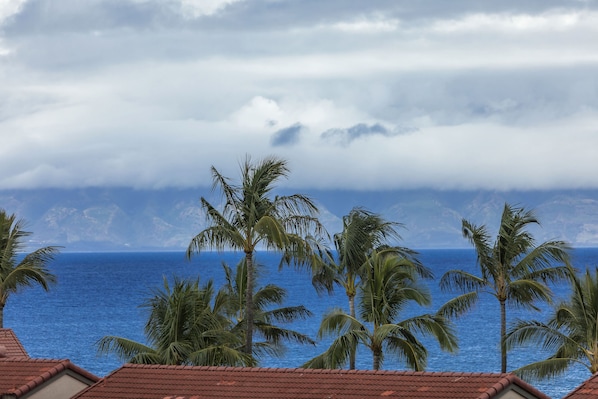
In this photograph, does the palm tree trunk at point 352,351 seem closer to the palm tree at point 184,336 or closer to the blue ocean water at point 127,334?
the palm tree at point 184,336

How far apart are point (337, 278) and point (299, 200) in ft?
23.0

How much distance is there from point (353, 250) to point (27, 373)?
1892 centimetres

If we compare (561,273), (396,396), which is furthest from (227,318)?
(396,396)

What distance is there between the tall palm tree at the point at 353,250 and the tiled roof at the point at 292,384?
1645cm

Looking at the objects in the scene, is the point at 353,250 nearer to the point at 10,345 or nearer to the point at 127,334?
the point at 10,345

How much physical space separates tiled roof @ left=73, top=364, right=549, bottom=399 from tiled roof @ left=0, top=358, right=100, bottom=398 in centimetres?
149

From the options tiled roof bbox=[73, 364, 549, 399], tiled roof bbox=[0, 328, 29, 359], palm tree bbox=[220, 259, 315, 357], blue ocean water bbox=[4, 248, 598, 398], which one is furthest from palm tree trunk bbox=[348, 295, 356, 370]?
blue ocean water bbox=[4, 248, 598, 398]

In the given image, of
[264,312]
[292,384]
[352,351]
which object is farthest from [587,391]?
[264,312]

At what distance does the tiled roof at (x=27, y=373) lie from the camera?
2923cm

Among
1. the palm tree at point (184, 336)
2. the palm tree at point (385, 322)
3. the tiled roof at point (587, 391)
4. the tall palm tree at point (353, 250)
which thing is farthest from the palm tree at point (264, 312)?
the tiled roof at point (587, 391)

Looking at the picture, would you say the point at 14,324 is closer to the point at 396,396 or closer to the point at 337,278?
the point at 337,278

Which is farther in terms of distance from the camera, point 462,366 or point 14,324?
point 14,324

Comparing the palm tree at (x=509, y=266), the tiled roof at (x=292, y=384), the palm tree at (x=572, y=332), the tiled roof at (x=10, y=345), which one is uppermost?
the palm tree at (x=509, y=266)

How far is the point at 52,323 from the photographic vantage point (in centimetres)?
15375
